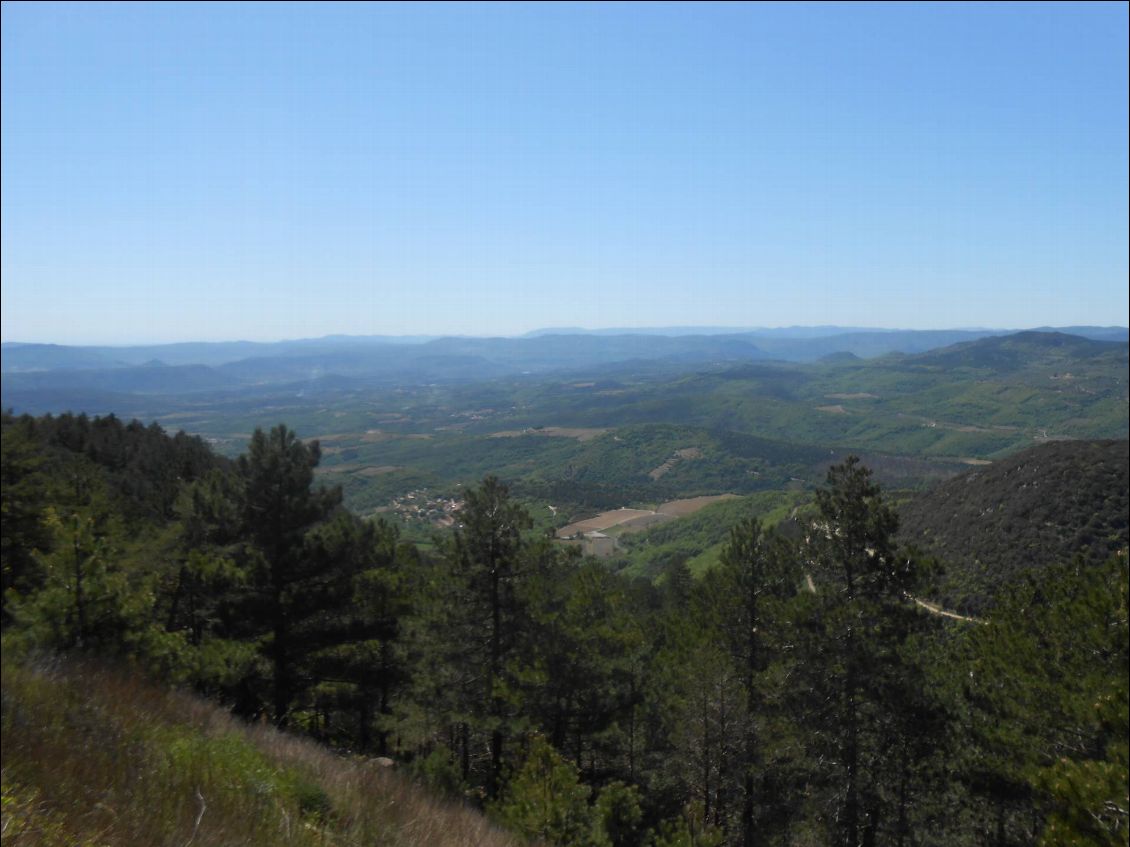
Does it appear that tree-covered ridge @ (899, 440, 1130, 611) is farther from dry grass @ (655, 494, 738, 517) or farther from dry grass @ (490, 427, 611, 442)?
dry grass @ (490, 427, 611, 442)

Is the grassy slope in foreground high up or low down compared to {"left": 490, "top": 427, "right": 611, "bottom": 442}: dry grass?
up

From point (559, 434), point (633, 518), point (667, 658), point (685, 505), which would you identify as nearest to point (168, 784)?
point (667, 658)

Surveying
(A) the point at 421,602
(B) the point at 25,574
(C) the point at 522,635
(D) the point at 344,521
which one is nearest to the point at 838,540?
(C) the point at 522,635

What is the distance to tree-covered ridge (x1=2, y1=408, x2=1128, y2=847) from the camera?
9.83 meters

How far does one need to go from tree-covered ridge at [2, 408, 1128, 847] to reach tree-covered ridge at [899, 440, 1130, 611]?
87.2 ft

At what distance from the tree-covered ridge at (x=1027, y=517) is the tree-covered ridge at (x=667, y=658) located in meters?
26.6

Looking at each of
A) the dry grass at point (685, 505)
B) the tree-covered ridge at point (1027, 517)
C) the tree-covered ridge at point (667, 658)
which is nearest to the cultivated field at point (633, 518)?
the dry grass at point (685, 505)

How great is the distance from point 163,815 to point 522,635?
28.8 feet

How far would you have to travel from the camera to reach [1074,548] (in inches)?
1471

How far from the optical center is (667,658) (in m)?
14.7

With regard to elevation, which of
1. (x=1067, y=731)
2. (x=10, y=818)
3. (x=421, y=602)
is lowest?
(x=1067, y=731)

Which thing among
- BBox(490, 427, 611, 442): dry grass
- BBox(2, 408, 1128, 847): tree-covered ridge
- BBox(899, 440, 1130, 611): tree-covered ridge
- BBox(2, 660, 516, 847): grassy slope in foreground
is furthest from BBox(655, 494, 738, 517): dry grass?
BBox(2, 660, 516, 847): grassy slope in foreground

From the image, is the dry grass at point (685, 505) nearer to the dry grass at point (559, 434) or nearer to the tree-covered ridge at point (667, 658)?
the dry grass at point (559, 434)

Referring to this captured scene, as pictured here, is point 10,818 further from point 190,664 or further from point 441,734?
point 441,734
